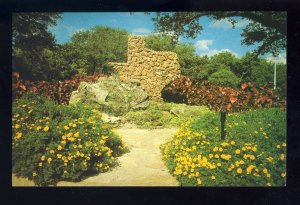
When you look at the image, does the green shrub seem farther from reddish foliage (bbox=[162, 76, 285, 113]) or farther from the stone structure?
the stone structure

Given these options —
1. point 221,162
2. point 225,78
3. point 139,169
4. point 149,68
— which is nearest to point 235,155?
point 221,162

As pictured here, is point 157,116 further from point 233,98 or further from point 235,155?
point 235,155

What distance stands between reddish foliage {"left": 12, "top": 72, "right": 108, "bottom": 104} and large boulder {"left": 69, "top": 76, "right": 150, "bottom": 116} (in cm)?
16

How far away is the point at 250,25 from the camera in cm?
633

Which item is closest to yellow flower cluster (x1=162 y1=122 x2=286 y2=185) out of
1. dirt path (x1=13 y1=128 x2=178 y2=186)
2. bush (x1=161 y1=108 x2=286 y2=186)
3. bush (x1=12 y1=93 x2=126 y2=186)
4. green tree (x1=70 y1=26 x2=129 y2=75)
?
bush (x1=161 y1=108 x2=286 y2=186)

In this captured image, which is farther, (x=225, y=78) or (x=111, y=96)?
(x=111, y=96)

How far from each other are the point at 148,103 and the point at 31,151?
13.7 feet

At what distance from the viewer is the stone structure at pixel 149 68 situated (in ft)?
31.7

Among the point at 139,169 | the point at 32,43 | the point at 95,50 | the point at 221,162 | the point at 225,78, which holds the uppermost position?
the point at 95,50

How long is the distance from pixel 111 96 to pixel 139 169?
136 inches

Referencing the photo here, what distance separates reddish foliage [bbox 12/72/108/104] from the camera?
661cm

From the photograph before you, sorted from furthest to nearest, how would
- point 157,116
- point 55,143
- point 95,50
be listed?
point 95,50 < point 157,116 < point 55,143

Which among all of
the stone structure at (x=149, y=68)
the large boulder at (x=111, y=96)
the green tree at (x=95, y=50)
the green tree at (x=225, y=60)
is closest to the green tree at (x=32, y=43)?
the green tree at (x=95, y=50)
